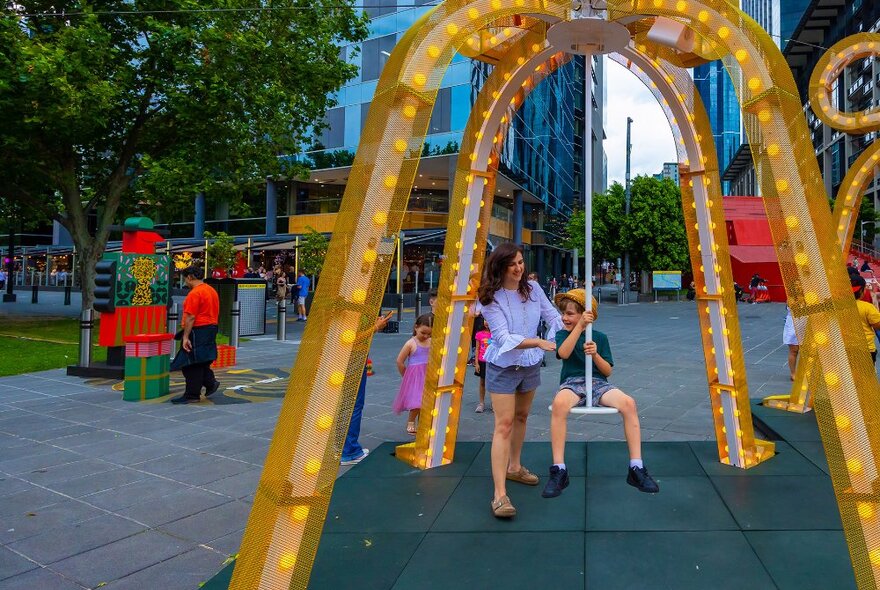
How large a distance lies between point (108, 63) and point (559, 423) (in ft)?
47.8

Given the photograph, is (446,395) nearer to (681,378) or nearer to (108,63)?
(681,378)

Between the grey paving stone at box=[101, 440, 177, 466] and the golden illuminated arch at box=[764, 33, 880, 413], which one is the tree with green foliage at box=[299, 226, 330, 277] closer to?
the grey paving stone at box=[101, 440, 177, 466]

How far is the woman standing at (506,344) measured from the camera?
145 inches

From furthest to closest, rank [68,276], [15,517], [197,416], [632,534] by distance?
[68,276], [197,416], [15,517], [632,534]

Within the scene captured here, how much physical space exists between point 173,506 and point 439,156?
25.3 meters

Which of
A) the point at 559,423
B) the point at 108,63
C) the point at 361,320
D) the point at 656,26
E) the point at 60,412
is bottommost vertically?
the point at 60,412

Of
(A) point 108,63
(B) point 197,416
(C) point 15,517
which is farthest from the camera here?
(A) point 108,63

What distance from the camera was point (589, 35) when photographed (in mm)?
3787

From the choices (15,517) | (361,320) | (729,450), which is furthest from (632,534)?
(15,517)

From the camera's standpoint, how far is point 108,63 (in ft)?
45.3

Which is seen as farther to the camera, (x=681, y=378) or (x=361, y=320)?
(x=681, y=378)

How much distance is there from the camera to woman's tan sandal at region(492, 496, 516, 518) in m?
3.62

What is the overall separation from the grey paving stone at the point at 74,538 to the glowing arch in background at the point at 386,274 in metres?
1.87

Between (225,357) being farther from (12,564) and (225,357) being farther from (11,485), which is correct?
(12,564)
